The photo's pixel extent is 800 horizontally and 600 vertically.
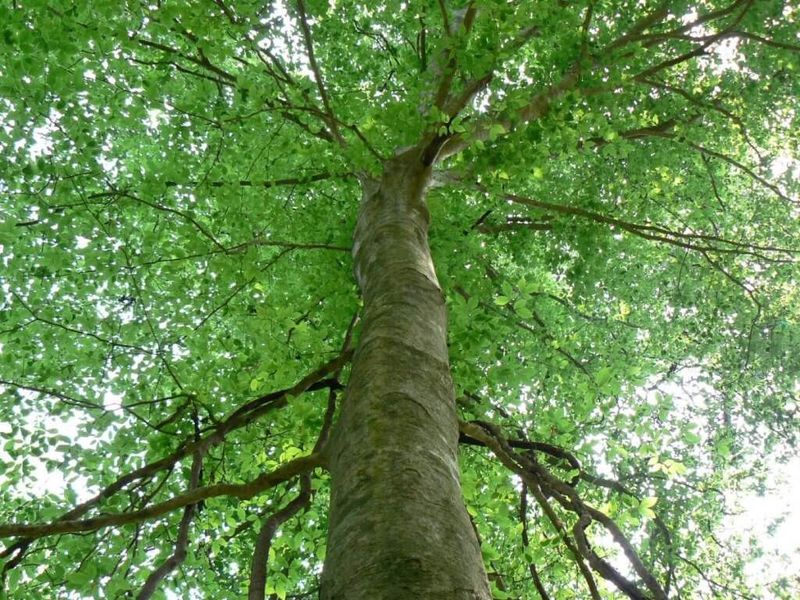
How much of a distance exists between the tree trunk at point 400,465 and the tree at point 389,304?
1 cm

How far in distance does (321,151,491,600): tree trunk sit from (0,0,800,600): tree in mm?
12

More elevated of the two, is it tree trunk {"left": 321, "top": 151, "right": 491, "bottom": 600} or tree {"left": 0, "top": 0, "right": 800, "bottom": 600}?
tree {"left": 0, "top": 0, "right": 800, "bottom": 600}

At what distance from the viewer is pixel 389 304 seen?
2.76m

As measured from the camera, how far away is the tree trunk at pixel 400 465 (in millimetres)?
1427

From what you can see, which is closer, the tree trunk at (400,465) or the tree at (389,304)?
the tree trunk at (400,465)

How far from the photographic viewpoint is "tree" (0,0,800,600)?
101 inches

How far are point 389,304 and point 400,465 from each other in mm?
1100

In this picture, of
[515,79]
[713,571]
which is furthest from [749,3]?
[713,571]

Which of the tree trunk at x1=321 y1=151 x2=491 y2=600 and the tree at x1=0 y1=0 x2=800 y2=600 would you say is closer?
the tree trunk at x1=321 y1=151 x2=491 y2=600

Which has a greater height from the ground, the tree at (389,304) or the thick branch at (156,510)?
the tree at (389,304)

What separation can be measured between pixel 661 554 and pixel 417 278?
3055 mm

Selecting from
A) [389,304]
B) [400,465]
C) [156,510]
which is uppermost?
[389,304]

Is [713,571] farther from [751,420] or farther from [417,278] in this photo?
[417,278]

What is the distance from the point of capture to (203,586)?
16.0 ft
